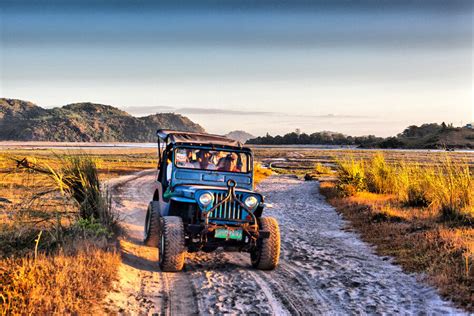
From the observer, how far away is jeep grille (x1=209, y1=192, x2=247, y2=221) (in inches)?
348

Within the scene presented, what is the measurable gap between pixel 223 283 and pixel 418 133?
469ft

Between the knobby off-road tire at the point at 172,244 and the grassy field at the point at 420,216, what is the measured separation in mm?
4726

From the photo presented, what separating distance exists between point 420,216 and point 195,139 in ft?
25.5

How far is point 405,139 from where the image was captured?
117m

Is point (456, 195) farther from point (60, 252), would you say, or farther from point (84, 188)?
point (60, 252)

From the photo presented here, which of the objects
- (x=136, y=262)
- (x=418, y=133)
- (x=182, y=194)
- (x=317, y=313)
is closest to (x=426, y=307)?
(x=317, y=313)

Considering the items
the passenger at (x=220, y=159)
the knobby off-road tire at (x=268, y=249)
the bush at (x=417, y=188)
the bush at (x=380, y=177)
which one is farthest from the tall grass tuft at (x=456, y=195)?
the passenger at (x=220, y=159)

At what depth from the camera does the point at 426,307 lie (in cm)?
718

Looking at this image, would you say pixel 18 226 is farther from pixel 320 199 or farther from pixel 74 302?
pixel 320 199

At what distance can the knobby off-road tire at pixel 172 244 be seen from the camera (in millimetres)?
8367

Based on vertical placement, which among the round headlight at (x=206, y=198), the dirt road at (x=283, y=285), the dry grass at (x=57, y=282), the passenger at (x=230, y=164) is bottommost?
the dirt road at (x=283, y=285)

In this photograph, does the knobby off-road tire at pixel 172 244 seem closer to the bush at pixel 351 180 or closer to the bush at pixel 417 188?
the bush at pixel 417 188

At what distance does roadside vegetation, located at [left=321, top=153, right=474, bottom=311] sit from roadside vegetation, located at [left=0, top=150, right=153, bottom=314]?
5.98m

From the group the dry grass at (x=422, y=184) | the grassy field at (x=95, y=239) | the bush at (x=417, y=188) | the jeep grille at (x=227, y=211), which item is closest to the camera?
the grassy field at (x=95, y=239)
